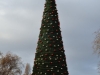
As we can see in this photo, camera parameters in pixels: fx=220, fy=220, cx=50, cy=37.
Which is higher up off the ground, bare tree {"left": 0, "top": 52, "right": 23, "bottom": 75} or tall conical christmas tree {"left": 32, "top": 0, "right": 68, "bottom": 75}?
bare tree {"left": 0, "top": 52, "right": 23, "bottom": 75}

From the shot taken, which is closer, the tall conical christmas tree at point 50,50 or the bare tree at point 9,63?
the tall conical christmas tree at point 50,50

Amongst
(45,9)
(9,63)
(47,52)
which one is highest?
(9,63)


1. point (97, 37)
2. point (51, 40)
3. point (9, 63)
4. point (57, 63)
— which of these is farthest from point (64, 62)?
point (9, 63)

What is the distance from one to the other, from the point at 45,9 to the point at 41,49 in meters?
3.32

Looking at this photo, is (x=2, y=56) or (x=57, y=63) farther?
(x=2, y=56)

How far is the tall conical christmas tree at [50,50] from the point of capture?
15.6 meters

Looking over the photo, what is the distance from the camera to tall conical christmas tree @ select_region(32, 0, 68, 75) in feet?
51.2

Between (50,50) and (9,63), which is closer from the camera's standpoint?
(50,50)

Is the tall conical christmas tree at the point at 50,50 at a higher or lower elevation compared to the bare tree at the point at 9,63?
lower

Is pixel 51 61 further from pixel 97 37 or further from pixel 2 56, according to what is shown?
pixel 2 56

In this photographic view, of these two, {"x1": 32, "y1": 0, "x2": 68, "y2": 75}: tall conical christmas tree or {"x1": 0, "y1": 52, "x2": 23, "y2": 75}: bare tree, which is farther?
{"x1": 0, "y1": 52, "x2": 23, "y2": 75}: bare tree

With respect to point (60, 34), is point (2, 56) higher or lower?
higher

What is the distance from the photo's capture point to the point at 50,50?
52.3 ft

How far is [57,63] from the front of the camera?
1569 centimetres
